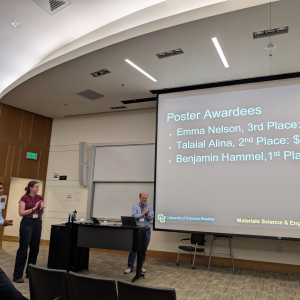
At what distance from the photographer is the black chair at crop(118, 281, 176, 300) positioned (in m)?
1.71

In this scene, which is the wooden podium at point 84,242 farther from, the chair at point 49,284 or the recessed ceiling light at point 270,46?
the recessed ceiling light at point 270,46

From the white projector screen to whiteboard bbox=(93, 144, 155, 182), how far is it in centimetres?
110

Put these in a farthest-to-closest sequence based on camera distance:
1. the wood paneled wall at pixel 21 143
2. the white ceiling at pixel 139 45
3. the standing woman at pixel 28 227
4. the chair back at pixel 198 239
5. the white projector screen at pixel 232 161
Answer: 1. the wood paneled wall at pixel 21 143
2. the chair back at pixel 198 239
3. the white projector screen at pixel 232 161
4. the standing woman at pixel 28 227
5. the white ceiling at pixel 139 45

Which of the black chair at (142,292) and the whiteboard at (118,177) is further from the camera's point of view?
the whiteboard at (118,177)

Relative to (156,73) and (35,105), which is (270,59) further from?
(35,105)

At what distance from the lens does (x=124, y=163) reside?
7.55m

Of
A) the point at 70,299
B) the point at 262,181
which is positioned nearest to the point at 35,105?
the point at 262,181

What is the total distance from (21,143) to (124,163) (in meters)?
3.23

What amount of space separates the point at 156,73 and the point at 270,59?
7.11 ft

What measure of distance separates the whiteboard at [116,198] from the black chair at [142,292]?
5153 millimetres

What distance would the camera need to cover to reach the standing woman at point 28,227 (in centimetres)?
429

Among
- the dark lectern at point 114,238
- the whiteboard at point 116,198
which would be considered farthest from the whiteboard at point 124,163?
the dark lectern at point 114,238

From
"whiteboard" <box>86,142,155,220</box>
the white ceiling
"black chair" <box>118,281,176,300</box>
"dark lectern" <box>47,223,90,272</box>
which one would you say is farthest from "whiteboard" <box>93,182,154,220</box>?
"black chair" <box>118,281,176,300</box>

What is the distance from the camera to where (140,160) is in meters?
7.37
